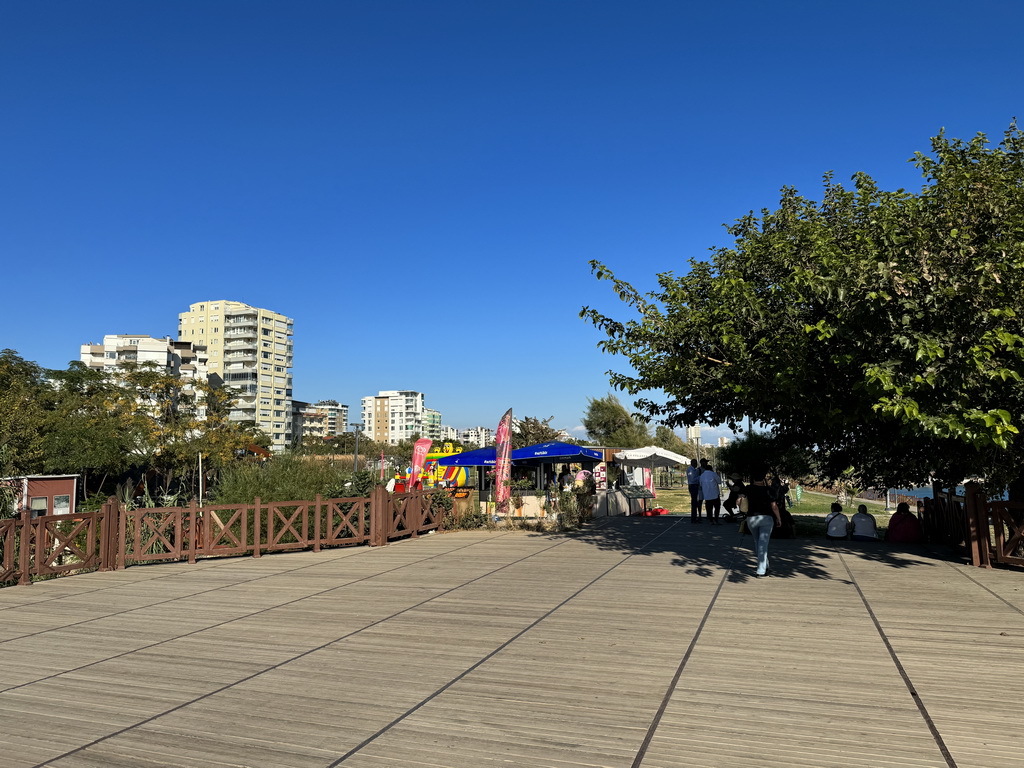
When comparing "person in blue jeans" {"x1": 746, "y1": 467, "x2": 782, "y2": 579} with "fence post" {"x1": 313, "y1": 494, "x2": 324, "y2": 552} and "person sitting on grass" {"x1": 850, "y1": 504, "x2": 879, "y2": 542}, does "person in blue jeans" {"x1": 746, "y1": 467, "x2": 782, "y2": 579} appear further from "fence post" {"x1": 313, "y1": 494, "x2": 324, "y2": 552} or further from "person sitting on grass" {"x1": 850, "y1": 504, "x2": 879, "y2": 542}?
"fence post" {"x1": 313, "y1": 494, "x2": 324, "y2": 552}

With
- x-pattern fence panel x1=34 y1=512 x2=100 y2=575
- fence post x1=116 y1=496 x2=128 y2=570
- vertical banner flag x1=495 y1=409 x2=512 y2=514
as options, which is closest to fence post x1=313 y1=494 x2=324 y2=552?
fence post x1=116 y1=496 x2=128 y2=570

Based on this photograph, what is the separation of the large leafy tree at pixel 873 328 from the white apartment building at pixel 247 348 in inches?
4349

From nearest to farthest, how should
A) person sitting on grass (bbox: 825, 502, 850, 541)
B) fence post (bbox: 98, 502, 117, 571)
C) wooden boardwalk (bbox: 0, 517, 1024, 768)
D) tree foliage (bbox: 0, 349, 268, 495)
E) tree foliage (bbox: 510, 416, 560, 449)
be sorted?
wooden boardwalk (bbox: 0, 517, 1024, 768), fence post (bbox: 98, 502, 117, 571), person sitting on grass (bbox: 825, 502, 850, 541), tree foliage (bbox: 0, 349, 268, 495), tree foliage (bbox: 510, 416, 560, 449)

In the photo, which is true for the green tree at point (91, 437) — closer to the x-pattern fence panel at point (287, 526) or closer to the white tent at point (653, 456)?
the x-pattern fence panel at point (287, 526)

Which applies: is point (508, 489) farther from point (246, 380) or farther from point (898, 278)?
point (246, 380)

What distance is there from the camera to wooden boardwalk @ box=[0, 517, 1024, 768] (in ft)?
13.2

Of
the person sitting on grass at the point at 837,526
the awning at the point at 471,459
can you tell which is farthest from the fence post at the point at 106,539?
the person sitting on grass at the point at 837,526

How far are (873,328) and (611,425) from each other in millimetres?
52832

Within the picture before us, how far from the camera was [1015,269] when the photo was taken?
26.5 ft

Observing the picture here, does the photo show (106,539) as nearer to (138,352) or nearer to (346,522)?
(346,522)

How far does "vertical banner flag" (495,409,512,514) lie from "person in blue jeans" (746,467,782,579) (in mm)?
8156

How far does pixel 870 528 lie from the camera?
13633 millimetres

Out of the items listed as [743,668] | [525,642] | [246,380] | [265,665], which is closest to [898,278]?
[743,668]

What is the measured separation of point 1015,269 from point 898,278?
1.40 metres
